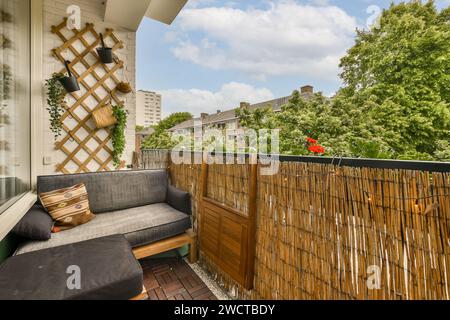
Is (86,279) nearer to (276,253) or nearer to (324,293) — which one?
(276,253)

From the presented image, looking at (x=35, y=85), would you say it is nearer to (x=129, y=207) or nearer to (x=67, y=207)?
(x=67, y=207)

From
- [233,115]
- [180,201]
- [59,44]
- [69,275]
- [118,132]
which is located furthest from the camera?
Answer: [233,115]

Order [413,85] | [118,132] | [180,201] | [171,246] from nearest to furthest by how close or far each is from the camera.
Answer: [171,246]
[180,201]
[118,132]
[413,85]

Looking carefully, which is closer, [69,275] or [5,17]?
[69,275]

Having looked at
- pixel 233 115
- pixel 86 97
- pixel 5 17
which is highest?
pixel 233 115

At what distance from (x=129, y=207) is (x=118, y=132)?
44.6 inches

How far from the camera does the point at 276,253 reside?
1312 mm

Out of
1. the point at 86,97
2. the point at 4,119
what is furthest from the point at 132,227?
the point at 86,97

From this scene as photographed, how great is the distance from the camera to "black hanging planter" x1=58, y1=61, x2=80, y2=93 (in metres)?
2.35

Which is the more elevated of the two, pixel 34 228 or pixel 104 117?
pixel 104 117

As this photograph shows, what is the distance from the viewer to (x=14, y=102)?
1.79m

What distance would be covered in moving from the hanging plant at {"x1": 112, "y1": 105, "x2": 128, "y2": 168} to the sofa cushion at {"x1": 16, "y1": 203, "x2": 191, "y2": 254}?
1037mm

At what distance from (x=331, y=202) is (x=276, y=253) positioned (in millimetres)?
514
